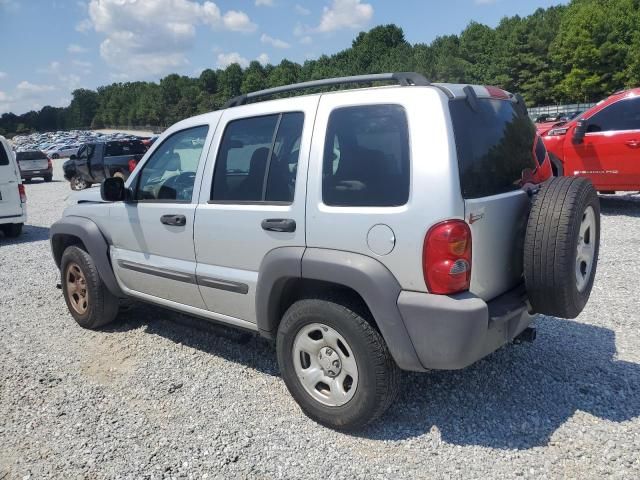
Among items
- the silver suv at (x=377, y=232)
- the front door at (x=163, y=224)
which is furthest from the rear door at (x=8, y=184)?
the silver suv at (x=377, y=232)

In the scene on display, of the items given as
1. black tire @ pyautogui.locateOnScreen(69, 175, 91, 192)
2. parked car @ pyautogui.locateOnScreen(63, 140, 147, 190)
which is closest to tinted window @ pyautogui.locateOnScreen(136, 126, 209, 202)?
parked car @ pyautogui.locateOnScreen(63, 140, 147, 190)

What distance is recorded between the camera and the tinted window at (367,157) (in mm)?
2840

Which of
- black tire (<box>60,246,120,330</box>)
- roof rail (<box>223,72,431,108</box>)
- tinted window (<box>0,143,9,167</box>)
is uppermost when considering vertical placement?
roof rail (<box>223,72,431,108</box>)

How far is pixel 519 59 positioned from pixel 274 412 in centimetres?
6468

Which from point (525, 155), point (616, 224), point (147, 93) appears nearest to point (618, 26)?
point (616, 224)

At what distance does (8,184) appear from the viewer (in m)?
10.2

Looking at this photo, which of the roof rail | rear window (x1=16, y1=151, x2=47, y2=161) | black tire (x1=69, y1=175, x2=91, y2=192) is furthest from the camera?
rear window (x1=16, y1=151, x2=47, y2=161)

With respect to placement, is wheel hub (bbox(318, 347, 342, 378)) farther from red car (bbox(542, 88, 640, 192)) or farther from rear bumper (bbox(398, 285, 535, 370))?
red car (bbox(542, 88, 640, 192))

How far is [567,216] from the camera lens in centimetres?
290

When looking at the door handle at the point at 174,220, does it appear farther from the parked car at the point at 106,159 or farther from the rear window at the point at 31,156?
the rear window at the point at 31,156

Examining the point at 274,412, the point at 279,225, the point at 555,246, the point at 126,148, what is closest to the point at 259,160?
the point at 279,225

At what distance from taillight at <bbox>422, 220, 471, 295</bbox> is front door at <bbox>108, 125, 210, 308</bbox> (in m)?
1.82

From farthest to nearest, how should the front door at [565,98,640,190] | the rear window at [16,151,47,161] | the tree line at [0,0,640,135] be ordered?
the tree line at [0,0,640,135], the rear window at [16,151,47,161], the front door at [565,98,640,190]

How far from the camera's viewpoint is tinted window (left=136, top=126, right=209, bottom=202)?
156 inches
